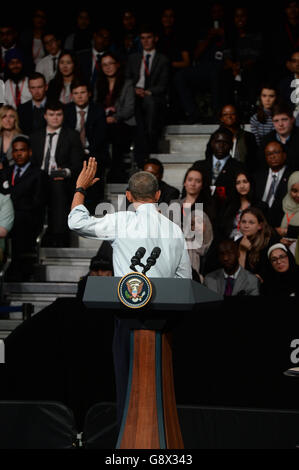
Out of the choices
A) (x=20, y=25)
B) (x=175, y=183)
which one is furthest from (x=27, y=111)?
(x=20, y=25)

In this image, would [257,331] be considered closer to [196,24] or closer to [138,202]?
[138,202]

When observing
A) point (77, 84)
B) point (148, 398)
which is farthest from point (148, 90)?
point (148, 398)

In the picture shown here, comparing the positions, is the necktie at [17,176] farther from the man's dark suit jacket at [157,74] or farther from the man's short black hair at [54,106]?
the man's dark suit jacket at [157,74]

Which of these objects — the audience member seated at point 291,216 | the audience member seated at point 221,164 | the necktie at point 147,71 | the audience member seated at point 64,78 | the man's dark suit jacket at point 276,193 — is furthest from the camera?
the necktie at point 147,71

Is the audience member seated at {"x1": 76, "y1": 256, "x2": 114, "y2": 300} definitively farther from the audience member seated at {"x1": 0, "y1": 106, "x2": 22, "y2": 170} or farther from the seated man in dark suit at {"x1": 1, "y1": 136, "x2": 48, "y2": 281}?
the audience member seated at {"x1": 0, "y1": 106, "x2": 22, "y2": 170}

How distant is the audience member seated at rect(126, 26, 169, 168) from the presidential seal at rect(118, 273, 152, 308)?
15.9ft

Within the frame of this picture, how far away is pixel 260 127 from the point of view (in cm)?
764

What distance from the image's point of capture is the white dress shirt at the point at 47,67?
9156mm

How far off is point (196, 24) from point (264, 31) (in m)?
0.98

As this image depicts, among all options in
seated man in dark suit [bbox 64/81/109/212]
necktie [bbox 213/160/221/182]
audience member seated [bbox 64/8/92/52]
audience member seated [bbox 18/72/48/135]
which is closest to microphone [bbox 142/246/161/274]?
necktie [bbox 213/160/221/182]

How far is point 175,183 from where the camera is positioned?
26.1 ft

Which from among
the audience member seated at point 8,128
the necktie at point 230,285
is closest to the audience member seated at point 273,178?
the necktie at point 230,285

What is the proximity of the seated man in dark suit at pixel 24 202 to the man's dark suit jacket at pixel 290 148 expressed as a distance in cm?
197

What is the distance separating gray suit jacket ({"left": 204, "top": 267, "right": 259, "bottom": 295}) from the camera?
6.27 meters
